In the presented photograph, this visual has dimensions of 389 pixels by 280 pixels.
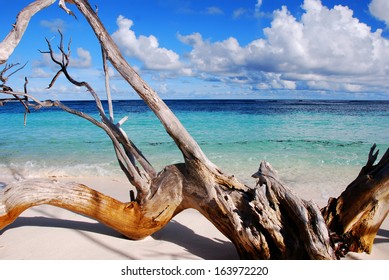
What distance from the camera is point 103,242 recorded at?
3826 mm

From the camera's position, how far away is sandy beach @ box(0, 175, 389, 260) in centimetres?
355

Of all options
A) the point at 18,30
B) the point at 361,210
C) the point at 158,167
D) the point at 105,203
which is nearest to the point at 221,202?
the point at 105,203

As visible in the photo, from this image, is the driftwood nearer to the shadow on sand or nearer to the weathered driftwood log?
the weathered driftwood log

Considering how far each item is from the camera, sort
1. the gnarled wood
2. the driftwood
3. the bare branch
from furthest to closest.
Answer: the gnarled wood
the driftwood
the bare branch

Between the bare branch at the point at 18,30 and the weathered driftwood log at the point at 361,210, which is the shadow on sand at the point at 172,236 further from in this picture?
the bare branch at the point at 18,30

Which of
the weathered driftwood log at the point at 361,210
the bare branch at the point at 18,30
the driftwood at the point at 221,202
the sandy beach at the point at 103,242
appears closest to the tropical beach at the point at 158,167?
the sandy beach at the point at 103,242

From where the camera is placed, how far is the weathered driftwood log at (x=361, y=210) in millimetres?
3275

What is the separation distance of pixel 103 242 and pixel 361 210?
2.82 meters

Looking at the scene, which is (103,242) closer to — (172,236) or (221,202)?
(172,236)

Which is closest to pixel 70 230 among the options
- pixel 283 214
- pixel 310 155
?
pixel 283 214

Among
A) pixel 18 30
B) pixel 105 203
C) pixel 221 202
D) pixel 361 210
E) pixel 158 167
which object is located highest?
pixel 18 30

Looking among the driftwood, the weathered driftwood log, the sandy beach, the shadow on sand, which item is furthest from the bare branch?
the weathered driftwood log

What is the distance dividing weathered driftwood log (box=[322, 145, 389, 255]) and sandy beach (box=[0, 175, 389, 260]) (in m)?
0.19

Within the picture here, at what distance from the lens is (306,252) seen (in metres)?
3.19
